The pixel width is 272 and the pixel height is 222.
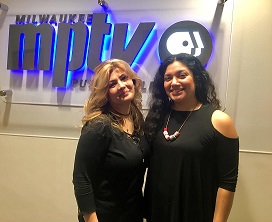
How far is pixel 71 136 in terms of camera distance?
1.96 metres

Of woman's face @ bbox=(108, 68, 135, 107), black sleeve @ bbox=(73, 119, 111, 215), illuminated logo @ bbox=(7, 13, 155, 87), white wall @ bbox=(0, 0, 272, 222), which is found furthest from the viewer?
illuminated logo @ bbox=(7, 13, 155, 87)

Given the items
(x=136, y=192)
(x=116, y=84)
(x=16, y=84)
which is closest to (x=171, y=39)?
(x=116, y=84)

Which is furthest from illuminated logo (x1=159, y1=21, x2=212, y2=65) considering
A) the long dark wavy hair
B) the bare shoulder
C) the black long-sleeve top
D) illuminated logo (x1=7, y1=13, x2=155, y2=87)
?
the black long-sleeve top

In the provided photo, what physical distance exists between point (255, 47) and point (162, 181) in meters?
1.08

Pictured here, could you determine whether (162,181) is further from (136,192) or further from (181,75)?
(181,75)

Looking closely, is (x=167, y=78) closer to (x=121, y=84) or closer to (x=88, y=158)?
(x=121, y=84)

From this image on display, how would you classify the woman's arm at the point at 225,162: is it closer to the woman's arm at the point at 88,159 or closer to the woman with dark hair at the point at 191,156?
the woman with dark hair at the point at 191,156

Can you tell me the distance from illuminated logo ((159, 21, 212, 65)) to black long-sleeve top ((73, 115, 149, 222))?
2.53 ft

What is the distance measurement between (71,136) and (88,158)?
892 mm

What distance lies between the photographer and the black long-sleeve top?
1.12 metres

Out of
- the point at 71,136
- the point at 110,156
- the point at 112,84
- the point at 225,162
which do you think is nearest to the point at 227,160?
the point at 225,162

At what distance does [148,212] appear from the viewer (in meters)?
1.32

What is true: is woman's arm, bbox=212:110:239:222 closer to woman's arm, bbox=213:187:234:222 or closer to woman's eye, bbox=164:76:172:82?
woman's arm, bbox=213:187:234:222

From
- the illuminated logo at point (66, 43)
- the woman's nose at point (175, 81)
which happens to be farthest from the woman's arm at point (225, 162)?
the illuminated logo at point (66, 43)
